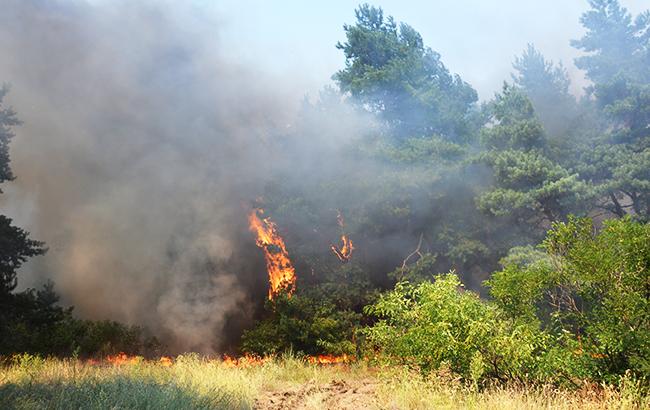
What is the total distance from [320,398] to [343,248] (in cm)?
1134

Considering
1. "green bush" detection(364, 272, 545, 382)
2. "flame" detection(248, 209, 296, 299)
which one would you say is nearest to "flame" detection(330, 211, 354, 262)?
"flame" detection(248, 209, 296, 299)

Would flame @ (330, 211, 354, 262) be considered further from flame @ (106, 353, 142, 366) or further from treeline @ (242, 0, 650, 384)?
flame @ (106, 353, 142, 366)

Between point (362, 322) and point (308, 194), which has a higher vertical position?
point (308, 194)

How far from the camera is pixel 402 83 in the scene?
20.1 m

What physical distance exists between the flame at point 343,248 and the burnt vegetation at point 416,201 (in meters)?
0.10

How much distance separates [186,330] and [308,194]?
883cm

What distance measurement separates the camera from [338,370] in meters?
13.7

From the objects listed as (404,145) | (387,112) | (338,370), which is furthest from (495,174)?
(338,370)

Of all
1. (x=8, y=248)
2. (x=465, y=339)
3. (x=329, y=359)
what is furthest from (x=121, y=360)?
(x=465, y=339)

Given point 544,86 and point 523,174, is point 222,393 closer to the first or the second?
point 523,174

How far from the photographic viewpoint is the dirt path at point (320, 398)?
7824 mm

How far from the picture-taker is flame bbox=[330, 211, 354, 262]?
19.2 meters

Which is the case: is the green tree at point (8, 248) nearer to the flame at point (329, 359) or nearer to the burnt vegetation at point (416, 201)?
the burnt vegetation at point (416, 201)

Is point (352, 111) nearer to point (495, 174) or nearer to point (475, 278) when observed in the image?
point (495, 174)
